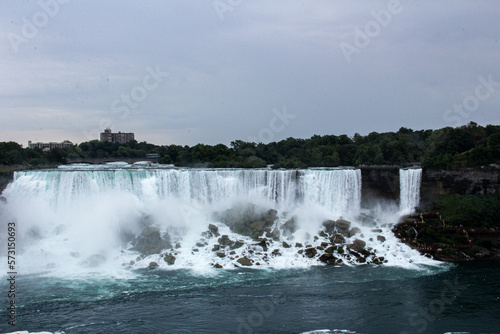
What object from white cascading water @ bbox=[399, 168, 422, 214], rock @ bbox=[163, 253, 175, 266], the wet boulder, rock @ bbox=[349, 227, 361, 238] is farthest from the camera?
white cascading water @ bbox=[399, 168, 422, 214]

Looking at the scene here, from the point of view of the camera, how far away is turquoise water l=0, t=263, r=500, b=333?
1555cm

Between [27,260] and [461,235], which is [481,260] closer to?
[461,235]

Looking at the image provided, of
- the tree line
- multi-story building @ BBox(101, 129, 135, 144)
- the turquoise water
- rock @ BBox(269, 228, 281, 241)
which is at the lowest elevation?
the turquoise water

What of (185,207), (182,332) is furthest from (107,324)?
(185,207)

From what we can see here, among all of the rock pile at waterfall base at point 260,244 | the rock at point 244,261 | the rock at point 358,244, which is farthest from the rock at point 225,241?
the rock at point 358,244

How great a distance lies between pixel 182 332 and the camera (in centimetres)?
1508

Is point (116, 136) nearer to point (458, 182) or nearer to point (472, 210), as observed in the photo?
point (458, 182)

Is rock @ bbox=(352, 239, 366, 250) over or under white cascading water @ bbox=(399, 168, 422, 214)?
under

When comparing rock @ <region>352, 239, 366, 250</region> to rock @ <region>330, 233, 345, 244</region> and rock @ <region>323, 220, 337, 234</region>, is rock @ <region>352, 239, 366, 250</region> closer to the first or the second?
rock @ <region>330, 233, 345, 244</region>

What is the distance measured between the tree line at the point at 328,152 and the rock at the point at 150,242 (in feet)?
54.3

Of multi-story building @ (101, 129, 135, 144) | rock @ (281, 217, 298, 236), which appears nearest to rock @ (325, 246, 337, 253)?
rock @ (281, 217, 298, 236)

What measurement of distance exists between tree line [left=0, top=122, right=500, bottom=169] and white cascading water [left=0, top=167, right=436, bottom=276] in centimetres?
828

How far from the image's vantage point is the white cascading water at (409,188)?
30578 mm

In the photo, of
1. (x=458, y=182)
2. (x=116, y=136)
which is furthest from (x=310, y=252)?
(x=116, y=136)
